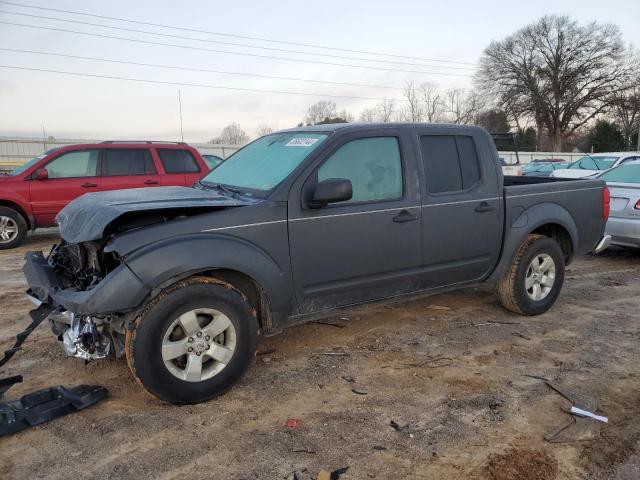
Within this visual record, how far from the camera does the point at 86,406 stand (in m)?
3.30

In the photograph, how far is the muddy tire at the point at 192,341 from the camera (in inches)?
123

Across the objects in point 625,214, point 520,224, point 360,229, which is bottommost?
point 625,214

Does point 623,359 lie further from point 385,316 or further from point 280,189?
point 280,189

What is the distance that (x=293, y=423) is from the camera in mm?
3168

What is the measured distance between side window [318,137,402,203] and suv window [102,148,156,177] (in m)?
6.39

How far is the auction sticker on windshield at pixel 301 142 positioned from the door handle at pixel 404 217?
0.86 m

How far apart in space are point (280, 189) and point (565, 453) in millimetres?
2340

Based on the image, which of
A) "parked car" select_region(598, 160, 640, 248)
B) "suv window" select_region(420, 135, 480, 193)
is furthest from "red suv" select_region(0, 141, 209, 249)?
"parked car" select_region(598, 160, 640, 248)

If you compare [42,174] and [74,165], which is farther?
[74,165]

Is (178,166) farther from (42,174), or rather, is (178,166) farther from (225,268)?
(225,268)

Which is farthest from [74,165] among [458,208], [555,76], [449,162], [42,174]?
[555,76]

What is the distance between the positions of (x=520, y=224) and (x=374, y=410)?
2.46 m

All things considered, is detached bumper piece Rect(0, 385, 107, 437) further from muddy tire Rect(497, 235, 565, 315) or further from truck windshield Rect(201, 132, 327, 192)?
muddy tire Rect(497, 235, 565, 315)

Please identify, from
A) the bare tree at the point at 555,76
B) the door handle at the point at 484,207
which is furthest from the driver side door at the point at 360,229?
the bare tree at the point at 555,76
